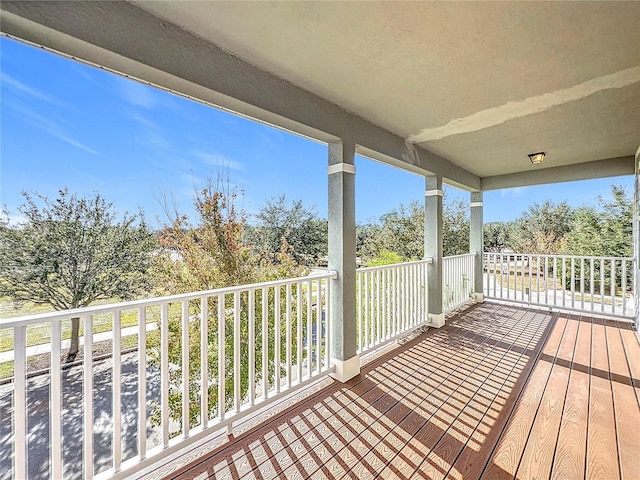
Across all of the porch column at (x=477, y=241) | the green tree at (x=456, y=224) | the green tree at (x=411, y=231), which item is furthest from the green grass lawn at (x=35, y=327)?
the green tree at (x=456, y=224)

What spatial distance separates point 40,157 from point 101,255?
77 centimetres

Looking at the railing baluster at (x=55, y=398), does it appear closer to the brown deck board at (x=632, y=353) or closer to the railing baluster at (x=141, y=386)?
the railing baluster at (x=141, y=386)

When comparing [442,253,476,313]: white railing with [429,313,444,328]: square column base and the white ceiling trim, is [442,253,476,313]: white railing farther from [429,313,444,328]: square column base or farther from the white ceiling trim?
the white ceiling trim

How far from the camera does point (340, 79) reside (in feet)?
6.82

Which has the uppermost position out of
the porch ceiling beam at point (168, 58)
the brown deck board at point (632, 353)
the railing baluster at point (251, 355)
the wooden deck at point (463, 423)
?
the porch ceiling beam at point (168, 58)

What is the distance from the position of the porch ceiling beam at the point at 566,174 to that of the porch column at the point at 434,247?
1.92 metres

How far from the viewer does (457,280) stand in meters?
4.70

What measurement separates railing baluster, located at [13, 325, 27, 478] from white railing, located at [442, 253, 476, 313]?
4.32 metres

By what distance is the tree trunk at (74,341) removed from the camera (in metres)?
1.96

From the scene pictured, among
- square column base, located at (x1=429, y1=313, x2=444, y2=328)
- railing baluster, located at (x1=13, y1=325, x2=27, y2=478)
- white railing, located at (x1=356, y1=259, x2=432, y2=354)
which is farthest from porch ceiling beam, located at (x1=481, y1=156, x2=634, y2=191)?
railing baluster, located at (x1=13, y1=325, x2=27, y2=478)

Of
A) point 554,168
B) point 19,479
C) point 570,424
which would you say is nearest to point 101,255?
point 19,479

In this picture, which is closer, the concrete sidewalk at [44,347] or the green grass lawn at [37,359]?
the concrete sidewalk at [44,347]

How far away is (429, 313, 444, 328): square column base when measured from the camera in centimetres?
389

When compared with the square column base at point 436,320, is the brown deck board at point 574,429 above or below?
below
